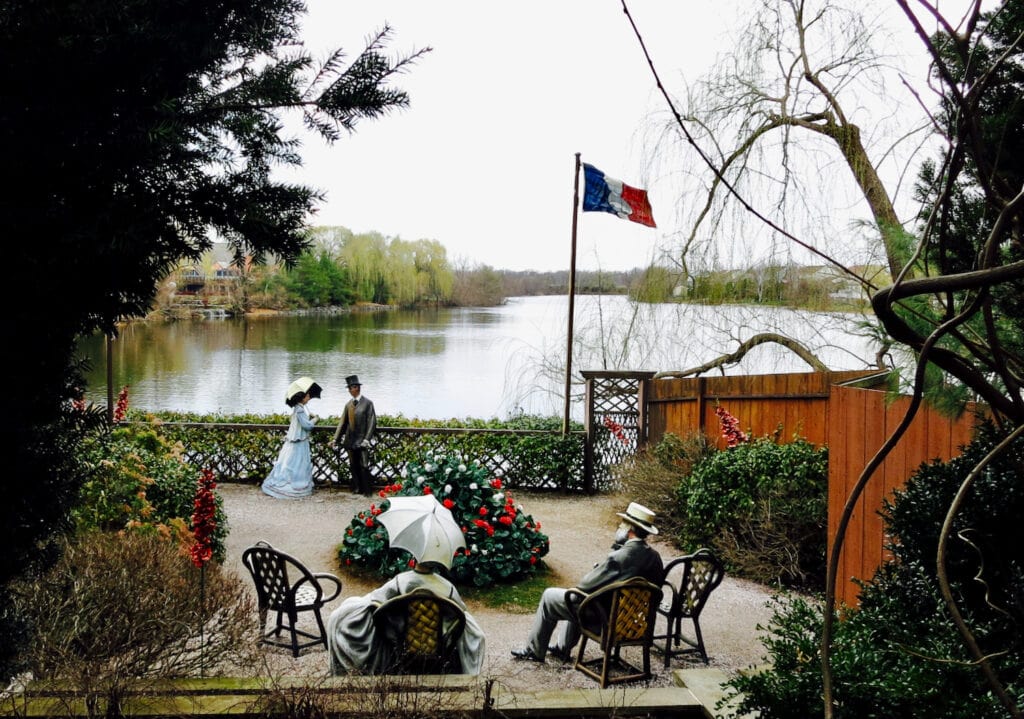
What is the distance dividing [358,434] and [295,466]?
1.03 m

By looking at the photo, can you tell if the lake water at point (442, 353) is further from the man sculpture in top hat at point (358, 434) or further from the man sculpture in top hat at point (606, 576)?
the man sculpture in top hat at point (358, 434)

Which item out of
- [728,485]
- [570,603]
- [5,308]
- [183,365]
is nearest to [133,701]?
[5,308]

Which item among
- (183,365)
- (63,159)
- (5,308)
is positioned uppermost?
(63,159)

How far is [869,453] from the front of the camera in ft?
18.1

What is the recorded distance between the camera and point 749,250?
461 inches

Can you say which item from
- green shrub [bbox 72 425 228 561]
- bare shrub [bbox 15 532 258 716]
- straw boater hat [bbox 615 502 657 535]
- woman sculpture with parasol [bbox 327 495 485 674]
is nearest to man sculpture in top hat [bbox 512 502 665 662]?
straw boater hat [bbox 615 502 657 535]

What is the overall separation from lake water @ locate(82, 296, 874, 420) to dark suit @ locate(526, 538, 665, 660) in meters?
2.27

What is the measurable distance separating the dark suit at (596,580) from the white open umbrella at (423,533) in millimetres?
978

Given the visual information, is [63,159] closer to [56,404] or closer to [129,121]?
[129,121]

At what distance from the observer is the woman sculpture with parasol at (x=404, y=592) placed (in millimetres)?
4938

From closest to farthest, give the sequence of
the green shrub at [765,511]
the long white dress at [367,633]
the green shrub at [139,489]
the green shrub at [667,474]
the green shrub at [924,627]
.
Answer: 1. the green shrub at [924,627]
2. the long white dress at [367,633]
3. the green shrub at [139,489]
4. the green shrub at [765,511]
5. the green shrub at [667,474]

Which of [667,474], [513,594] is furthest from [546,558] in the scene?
[667,474]

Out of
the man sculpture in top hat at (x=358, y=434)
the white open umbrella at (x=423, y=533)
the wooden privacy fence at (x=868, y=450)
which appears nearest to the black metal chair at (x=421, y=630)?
the white open umbrella at (x=423, y=533)

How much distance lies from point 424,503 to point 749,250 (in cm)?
780
